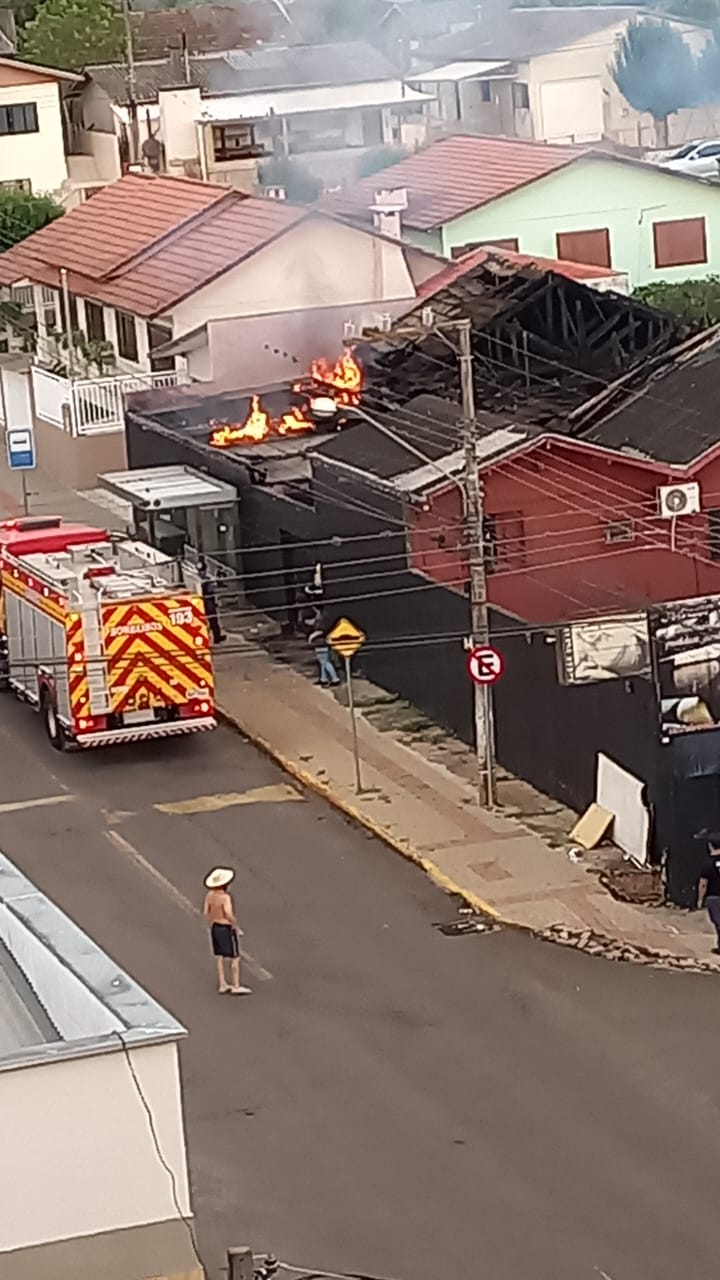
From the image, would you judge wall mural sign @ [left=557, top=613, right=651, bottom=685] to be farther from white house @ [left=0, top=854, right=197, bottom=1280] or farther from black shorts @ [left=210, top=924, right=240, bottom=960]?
white house @ [left=0, top=854, right=197, bottom=1280]

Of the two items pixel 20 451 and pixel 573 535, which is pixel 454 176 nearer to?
pixel 20 451

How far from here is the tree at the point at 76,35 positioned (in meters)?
59.0

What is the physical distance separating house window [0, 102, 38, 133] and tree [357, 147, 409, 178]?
526 inches

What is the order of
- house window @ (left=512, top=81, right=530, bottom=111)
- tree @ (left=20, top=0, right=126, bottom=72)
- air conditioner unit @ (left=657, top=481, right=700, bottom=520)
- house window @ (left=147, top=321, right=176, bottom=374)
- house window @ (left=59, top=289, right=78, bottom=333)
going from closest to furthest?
air conditioner unit @ (left=657, top=481, right=700, bottom=520), house window @ (left=147, top=321, right=176, bottom=374), house window @ (left=59, top=289, right=78, bottom=333), house window @ (left=512, top=81, right=530, bottom=111), tree @ (left=20, top=0, right=126, bottom=72)

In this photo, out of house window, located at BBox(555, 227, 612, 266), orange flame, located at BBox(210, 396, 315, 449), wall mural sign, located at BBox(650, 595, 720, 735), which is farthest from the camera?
house window, located at BBox(555, 227, 612, 266)

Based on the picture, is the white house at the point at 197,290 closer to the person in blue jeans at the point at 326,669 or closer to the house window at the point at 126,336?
the house window at the point at 126,336

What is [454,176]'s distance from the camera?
1523 inches

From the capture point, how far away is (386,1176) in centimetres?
1355

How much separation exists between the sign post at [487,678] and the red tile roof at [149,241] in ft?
44.0

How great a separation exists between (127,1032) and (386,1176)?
546 centimetres

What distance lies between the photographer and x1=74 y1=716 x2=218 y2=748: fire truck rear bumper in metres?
22.4

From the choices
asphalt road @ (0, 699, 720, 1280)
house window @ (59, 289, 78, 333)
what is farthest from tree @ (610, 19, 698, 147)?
asphalt road @ (0, 699, 720, 1280)

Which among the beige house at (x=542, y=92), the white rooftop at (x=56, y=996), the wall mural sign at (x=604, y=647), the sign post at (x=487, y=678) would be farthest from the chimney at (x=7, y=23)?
the white rooftop at (x=56, y=996)

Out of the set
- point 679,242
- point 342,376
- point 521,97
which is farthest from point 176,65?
point 342,376
